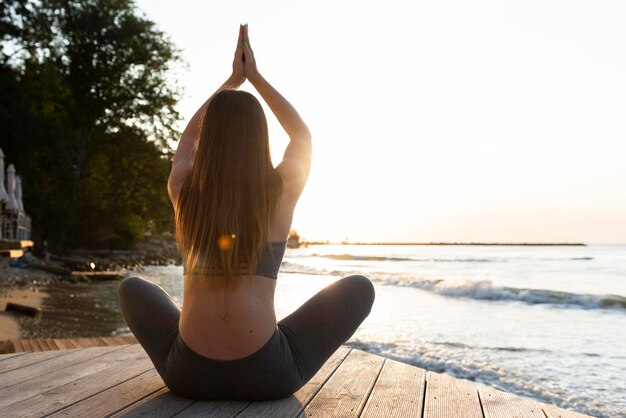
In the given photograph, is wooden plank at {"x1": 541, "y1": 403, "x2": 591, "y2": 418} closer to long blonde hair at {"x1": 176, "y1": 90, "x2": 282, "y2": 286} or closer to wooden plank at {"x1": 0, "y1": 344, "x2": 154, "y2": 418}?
long blonde hair at {"x1": 176, "y1": 90, "x2": 282, "y2": 286}

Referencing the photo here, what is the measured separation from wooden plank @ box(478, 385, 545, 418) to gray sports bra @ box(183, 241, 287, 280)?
3.53 feet

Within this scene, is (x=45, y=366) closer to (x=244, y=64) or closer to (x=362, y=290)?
(x=362, y=290)

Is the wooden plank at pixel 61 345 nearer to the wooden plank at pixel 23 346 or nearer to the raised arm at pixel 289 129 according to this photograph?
the wooden plank at pixel 23 346

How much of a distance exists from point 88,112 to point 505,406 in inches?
954

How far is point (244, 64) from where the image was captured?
102 inches

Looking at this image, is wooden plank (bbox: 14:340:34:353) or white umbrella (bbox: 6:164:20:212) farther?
white umbrella (bbox: 6:164:20:212)

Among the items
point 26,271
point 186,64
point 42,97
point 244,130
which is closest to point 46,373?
point 244,130

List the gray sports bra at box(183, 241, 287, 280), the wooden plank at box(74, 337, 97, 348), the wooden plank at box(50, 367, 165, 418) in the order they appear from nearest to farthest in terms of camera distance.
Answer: the gray sports bra at box(183, 241, 287, 280)
the wooden plank at box(50, 367, 165, 418)
the wooden plank at box(74, 337, 97, 348)

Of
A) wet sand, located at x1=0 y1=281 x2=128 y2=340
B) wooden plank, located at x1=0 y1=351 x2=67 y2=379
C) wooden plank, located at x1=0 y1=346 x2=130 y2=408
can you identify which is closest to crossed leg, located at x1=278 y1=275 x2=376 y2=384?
wooden plank, located at x1=0 y1=346 x2=130 y2=408

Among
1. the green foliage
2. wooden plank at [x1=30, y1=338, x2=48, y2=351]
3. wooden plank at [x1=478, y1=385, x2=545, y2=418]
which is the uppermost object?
the green foliage

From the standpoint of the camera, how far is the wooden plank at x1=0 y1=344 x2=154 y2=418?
2.48 metres

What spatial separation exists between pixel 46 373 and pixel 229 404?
4.06 ft

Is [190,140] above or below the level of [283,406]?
above

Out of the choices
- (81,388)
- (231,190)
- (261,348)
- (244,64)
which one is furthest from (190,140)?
(81,388)
